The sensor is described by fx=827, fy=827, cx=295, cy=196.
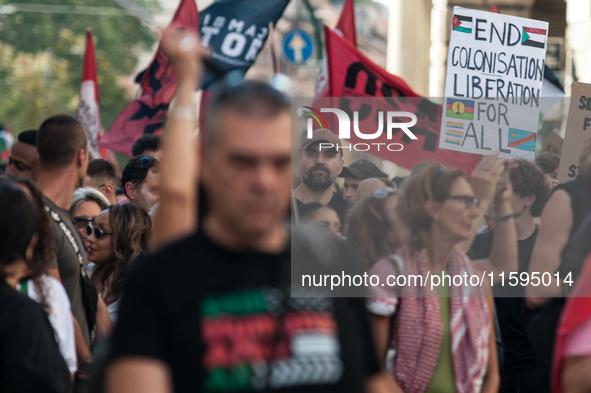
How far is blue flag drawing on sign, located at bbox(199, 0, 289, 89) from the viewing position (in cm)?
845

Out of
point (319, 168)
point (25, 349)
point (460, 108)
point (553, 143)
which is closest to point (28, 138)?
point (319, 168)

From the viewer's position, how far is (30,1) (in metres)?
37.2

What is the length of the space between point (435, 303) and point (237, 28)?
584 cm

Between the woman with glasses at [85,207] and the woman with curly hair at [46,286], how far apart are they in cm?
172

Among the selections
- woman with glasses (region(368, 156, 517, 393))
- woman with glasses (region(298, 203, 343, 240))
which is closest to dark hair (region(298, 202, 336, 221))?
woman with glasses (region(298, 203, 343, 240))

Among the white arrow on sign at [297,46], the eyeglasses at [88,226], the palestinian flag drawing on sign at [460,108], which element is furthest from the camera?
the white arrow on sign at [297,46]

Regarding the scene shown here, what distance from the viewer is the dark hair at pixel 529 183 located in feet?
13.5

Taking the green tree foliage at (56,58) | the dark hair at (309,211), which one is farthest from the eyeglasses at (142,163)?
the green tree foliage at (56,58)

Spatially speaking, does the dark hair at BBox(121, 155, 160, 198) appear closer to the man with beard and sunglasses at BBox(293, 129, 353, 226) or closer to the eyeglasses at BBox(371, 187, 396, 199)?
the man with beard and sunglasses at BBox(293, 129, 353, 226)

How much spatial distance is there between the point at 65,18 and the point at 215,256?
3656 cm

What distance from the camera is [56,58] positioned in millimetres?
35812

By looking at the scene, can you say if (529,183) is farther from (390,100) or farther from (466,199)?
(390,100)

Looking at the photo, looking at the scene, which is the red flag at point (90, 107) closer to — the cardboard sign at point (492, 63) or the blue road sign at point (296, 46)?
the cardboard sign at point (492, 63)

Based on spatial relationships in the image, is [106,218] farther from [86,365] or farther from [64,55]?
[64,55]
